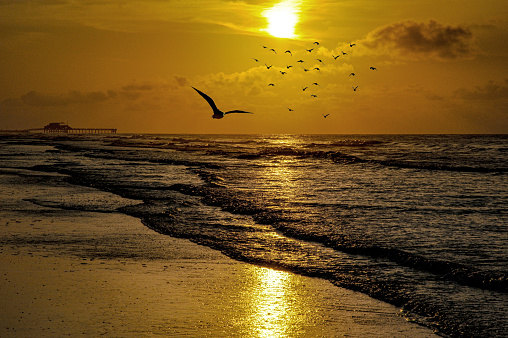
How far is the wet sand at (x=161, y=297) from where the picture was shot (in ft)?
23.0

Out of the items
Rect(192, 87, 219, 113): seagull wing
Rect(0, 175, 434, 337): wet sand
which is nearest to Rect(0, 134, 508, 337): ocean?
Rect(0, 175, 434, 337): wet sand

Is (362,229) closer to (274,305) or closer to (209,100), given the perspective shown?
(274,305)

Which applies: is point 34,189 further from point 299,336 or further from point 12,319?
point 299,336

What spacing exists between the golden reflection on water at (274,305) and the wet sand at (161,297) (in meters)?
0.01

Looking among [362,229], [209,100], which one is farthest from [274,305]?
[209,100]

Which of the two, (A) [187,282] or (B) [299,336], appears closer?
(B) [299,336]

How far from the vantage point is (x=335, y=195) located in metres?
22.5

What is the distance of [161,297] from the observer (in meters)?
8.33

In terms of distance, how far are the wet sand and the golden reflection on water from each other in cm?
1

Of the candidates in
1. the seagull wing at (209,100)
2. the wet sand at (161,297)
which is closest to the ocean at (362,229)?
the wet sand at (161,297)

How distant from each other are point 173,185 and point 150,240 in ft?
44.5

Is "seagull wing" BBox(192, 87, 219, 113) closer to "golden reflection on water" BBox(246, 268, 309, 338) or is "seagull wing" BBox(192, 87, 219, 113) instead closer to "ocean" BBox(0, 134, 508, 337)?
"ocean" BBox(0, 134, 508, 337)

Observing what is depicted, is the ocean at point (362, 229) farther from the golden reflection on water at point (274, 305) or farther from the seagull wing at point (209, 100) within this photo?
the seagull wing at point (209, 100)

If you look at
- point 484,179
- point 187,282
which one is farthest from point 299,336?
point 484,179
